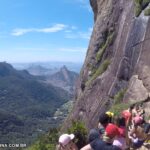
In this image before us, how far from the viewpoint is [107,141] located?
14781 millimetres

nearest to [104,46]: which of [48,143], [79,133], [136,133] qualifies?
[48,143]

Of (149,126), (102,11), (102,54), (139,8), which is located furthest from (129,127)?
(102,11)

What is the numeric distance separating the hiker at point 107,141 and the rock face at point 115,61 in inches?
929

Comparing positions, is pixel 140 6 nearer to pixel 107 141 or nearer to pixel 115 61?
pixel 115 61

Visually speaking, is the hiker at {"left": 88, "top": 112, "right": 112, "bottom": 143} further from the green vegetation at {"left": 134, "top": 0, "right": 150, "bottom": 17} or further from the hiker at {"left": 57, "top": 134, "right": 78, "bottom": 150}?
the green vegetation at {"left": 134, "top": 0, "right": 150, "bottom": 17}

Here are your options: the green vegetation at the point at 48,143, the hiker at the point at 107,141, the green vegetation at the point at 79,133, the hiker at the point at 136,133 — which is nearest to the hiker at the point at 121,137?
the hiker at the point at 107,141

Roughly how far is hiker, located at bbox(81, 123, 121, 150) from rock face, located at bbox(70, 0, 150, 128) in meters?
23.6

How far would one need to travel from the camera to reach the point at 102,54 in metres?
57.4

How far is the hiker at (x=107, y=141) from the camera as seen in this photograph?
1458cm

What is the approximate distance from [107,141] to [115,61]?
113 ft

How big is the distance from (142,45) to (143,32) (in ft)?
5.08

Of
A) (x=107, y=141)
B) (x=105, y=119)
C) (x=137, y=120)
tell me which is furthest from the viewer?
(x=137, y=120)

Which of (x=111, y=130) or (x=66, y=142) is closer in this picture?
(x=111, y=130)

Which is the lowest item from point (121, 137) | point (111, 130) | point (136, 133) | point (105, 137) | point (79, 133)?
point (79, 133)
